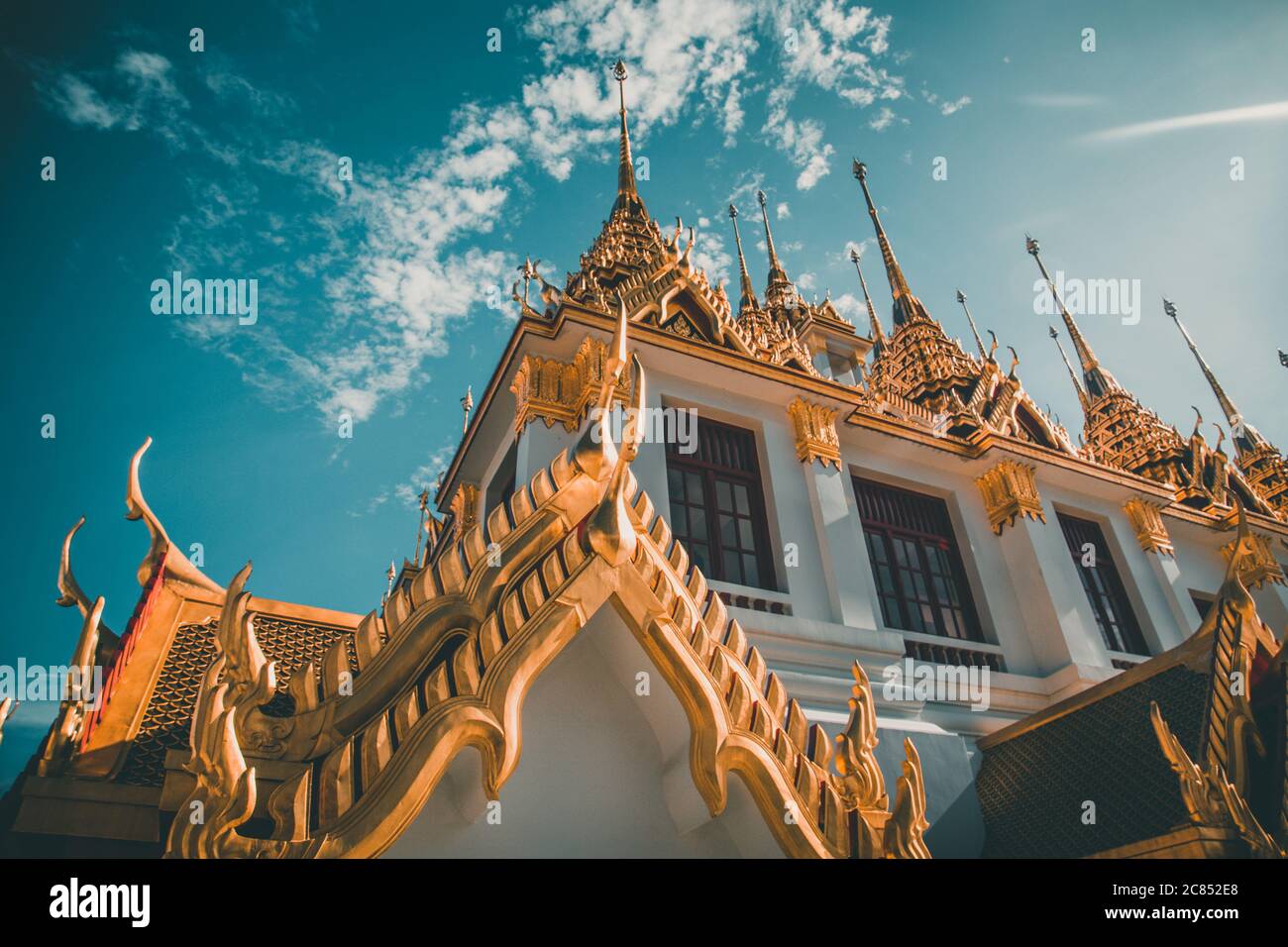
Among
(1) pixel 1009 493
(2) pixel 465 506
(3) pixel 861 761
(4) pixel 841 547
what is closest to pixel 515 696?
(3) pixel 861 761

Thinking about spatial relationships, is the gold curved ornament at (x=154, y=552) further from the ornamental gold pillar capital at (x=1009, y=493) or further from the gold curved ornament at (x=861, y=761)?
the ornamental gold pillar capital at (x=1009, y=493)

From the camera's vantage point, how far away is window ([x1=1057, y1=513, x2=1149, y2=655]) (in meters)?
10.8

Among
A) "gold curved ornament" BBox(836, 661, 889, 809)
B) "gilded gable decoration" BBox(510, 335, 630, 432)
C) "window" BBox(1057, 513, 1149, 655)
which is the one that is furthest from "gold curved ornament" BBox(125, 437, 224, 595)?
"window" BBox(1057, 513, 1149, 655)

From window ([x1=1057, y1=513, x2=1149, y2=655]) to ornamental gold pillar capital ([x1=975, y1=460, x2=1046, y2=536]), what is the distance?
3.37 ft

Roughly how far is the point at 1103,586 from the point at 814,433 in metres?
5.23

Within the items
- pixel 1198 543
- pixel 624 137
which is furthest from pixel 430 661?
pixel 1198 543

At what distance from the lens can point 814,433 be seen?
9.67m

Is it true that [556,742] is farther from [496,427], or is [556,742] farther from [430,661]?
[496,427]

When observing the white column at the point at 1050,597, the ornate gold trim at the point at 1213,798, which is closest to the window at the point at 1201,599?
the white column at the point at 1050,597

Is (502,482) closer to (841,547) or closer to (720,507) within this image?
(720,507)

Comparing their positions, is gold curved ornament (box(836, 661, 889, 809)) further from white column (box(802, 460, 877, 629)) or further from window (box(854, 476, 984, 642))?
window (box(854, 476, 984, 642))

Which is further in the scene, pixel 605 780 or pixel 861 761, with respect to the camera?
pixel 605 780

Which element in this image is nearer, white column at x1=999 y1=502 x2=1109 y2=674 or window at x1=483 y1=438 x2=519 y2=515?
window at x1=483 y1=438 x2=519 y2=515
